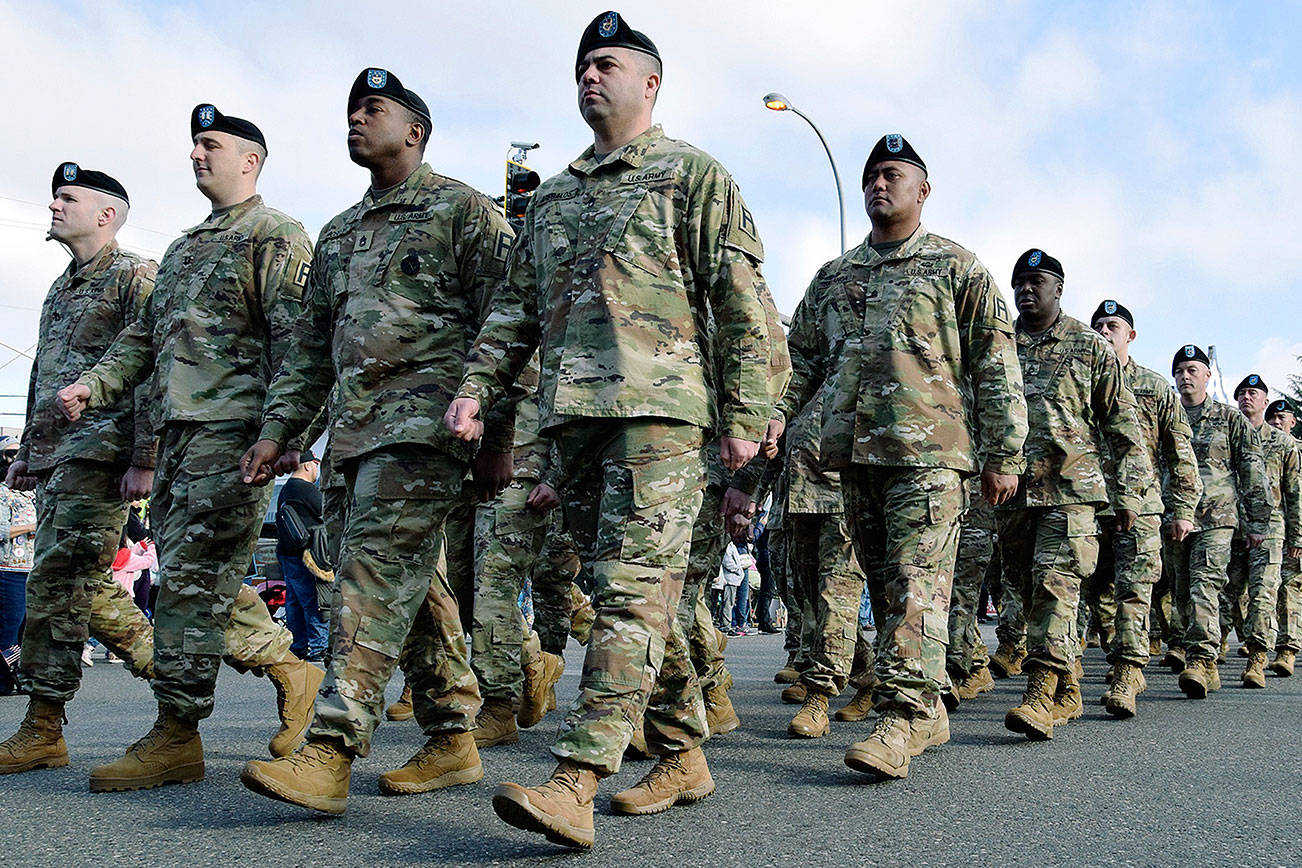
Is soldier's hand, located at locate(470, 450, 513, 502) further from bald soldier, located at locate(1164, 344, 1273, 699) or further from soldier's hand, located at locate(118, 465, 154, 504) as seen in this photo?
bald soldier, located at locate(1164, 344, 1273, 699)

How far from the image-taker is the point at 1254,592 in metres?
10.1

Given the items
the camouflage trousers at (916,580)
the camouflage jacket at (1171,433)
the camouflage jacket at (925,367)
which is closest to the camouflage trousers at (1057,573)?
the camouflage jacket at (925,367)

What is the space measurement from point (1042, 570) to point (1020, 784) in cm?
207

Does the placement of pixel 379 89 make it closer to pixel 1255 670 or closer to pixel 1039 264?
pixel 1039 264

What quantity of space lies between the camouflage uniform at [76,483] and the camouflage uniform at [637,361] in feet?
6.88

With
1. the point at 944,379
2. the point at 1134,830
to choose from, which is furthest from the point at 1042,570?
the point at 1134,830

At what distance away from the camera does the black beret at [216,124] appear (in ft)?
16.3

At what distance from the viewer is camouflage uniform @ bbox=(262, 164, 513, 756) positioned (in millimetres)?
3777

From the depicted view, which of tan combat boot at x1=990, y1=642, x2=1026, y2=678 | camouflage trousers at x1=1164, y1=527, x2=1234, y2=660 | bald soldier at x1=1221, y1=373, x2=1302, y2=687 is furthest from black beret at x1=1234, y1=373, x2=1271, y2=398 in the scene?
tan combat boot at x1=990, y1=642, x2=1026, y2=678

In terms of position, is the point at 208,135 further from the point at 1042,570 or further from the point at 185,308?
the point at 1042,570

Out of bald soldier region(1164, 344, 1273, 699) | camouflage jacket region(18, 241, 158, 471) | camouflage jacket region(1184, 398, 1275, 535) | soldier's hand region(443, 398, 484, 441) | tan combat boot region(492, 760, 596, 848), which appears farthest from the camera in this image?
camouflage jacket region(1184, 398, 1275, 535)

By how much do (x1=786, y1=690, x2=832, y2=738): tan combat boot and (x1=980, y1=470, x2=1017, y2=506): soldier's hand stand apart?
137cm

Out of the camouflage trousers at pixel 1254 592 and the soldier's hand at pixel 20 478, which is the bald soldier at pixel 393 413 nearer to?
the soldier's hand at pixel 20 478

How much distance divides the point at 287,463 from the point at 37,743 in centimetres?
164
